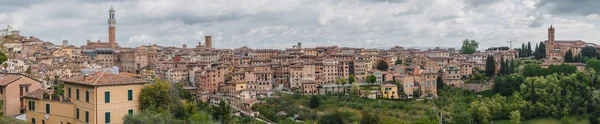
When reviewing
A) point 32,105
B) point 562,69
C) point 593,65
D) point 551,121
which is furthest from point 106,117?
point 593,65

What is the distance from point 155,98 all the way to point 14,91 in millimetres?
5293

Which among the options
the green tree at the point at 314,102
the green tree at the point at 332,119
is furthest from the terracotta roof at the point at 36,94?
the green tree at the point at 314,102

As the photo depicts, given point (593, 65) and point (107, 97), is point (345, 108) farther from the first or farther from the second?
point (593, 65)

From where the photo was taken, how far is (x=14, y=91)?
16.5 m

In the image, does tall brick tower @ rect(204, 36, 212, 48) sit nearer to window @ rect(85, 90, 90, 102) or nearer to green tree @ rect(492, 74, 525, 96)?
green tree @ rect(492, 74, 525, 96)

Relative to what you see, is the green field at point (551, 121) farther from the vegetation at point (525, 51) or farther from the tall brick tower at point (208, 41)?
the tall brick tower at point (208, 41)

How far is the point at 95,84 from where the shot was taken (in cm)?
1355

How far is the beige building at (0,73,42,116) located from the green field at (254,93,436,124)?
16.6 meters

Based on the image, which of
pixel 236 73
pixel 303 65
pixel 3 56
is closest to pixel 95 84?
pixel 3 56

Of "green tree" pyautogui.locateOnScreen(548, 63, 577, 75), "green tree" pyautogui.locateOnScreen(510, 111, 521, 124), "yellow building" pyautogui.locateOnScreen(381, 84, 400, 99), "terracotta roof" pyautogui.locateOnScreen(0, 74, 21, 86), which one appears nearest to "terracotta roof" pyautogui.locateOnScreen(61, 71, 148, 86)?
"terracotta roof" pyautogui.locateOnScreen(0, 74, 21, 86)

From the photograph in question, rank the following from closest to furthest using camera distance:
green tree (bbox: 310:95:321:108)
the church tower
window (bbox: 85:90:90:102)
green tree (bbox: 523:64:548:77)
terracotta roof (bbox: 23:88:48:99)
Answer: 1. window (bbox: 85:90:90:102)
2. terracotta roof (bbox: 23:88:48:99)
3. green tree (bbox: 310:95:321:108)
4. green tree (bbox: 523:64:548:77)
5. the church tower

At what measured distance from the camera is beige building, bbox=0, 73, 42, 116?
16.3m

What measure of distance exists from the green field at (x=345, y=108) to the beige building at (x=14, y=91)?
1661 cm

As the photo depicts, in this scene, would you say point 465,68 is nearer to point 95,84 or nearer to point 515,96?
point 515,96
